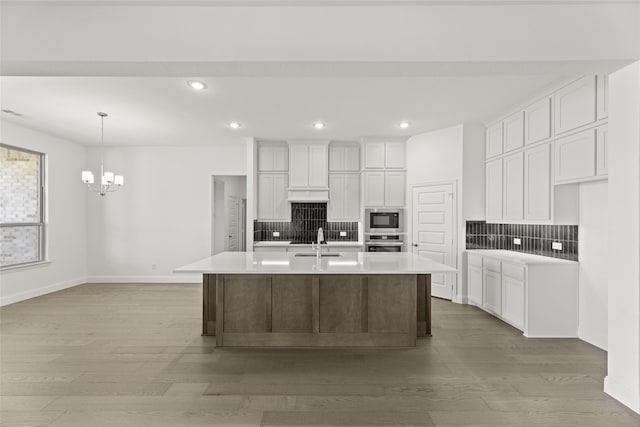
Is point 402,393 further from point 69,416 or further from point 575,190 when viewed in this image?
point 575,190

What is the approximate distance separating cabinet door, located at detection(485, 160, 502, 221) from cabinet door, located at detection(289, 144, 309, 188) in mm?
3090

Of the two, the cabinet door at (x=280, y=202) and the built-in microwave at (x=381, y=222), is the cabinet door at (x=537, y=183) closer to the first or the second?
the built-in microwave at (x=381, y=222)

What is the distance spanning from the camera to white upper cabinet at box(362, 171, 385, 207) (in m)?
6.42

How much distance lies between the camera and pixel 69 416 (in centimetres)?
239

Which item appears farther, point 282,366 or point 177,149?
point 177,149

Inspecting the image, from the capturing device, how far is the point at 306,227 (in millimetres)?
6953

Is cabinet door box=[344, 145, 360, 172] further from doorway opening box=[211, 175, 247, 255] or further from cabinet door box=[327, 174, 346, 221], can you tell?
doorway opening box=[211, 175, 247, 255]

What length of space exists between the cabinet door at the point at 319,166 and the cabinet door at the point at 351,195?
43 centimetres

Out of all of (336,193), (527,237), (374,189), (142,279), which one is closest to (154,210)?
(142,279)

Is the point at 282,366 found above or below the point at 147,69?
below

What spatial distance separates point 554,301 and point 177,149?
6.83 meters

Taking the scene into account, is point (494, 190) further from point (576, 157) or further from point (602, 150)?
point (602, 150)

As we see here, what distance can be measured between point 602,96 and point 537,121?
94cm

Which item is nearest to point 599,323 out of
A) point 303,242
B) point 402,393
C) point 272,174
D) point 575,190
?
point 575,190
